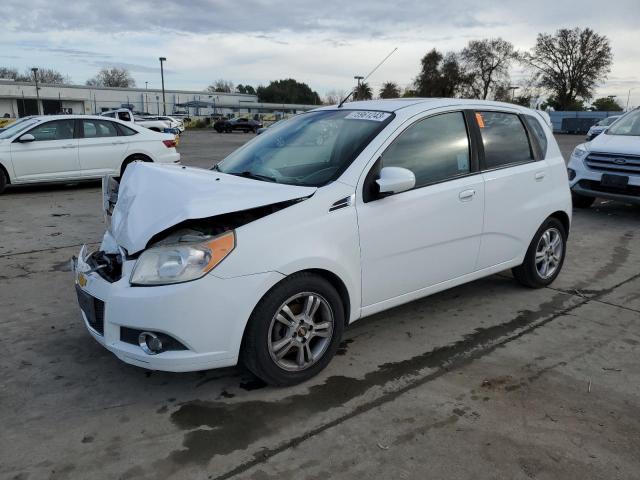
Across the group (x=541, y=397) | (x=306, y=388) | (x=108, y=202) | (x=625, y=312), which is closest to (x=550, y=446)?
(x=541, y=397)

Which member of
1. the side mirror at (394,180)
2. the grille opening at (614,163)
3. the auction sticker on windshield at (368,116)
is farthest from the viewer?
the grille opening at (614,163)

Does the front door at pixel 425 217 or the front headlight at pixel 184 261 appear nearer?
the front headlight at pixel 184 261

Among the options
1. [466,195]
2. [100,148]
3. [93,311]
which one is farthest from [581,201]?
[100,148]

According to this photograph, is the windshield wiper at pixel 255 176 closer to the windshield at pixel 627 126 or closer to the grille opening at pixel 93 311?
the grille opening at pixel 93 311

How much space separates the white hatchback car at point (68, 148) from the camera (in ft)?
32.8

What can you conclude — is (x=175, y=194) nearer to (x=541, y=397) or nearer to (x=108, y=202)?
(x=108, y=202)

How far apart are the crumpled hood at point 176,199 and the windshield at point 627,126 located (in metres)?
7.57

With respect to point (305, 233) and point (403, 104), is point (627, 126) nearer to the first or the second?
point (403, 104)

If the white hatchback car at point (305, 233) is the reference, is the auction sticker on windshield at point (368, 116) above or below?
above

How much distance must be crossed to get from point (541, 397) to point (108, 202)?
3240 mm

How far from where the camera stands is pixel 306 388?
317 cm

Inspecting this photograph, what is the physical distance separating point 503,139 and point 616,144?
4861 mm

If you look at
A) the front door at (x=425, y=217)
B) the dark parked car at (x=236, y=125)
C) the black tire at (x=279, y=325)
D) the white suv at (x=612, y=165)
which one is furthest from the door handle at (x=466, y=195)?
the dark parked car at (x=236, y=125)

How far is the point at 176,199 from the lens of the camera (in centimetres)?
301
